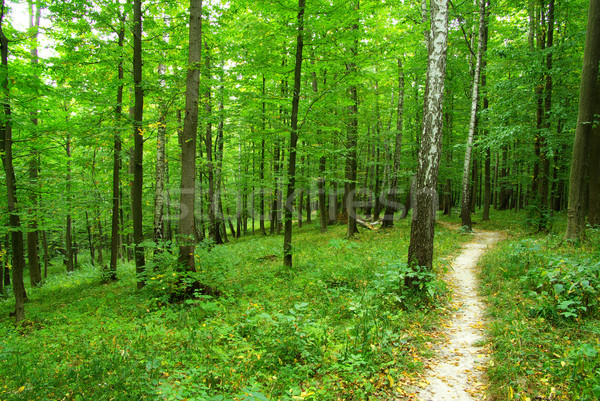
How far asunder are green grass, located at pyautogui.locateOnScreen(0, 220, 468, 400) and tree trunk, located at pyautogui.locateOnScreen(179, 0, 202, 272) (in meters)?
0.72

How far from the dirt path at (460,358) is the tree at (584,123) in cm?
460

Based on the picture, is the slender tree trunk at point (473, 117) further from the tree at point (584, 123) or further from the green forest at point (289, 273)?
the tree at point (584, 123)

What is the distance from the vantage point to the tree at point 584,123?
8797 mm

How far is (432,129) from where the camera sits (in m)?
6.39

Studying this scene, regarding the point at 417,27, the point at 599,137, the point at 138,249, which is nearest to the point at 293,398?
the point at 138,249

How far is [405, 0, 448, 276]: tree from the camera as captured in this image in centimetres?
627

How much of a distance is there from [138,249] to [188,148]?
173 inches

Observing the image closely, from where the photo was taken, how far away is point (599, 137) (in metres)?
10.9

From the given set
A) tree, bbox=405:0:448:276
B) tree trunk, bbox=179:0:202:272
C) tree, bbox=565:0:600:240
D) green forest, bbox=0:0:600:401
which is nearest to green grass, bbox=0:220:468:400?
green forest, bbox=0:0:600:401

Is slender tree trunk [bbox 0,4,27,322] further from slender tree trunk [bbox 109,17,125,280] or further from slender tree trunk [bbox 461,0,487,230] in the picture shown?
slender tree trunk [bbox 461,0,487,230]

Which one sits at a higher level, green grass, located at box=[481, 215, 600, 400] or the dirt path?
green grass, located at box=[481, 215, 600, 400]

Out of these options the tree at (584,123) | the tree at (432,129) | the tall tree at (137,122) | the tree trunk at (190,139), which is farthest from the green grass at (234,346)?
the tree at (584,123)

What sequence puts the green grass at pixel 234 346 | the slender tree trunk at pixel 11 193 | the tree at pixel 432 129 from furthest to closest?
the slender tree trunk at pixel 11 193 → the tree at pixel 432 129 → the green grass at pixel 234 346

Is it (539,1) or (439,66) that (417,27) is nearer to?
(539,1)
